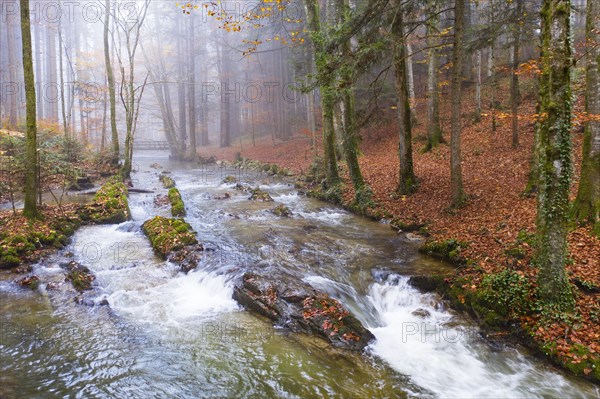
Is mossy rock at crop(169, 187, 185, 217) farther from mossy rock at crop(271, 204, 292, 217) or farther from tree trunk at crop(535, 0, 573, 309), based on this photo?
tree trunk at crop(535, 0, 573, 309)

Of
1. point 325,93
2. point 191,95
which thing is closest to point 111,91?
point 325,93

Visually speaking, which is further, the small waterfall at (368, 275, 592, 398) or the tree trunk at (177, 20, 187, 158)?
the tree trunk at (177, 20, 187, 158)

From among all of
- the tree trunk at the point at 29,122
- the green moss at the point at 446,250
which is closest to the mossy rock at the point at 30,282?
the tree trunk at the point at 29,122

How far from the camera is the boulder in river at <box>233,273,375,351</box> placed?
655 cm

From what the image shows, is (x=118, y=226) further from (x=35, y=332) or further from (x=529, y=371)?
(x=529, y=371)

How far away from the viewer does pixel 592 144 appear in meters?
7.90

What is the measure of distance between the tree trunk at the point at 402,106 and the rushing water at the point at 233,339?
3.26 metres

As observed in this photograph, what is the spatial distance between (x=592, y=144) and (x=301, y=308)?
7.01 metres

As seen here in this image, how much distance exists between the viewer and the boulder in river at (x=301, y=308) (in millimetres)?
6547

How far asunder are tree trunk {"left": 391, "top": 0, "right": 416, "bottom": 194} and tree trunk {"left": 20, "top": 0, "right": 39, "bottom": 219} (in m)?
9.45

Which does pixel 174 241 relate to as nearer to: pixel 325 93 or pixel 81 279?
pixel 81 279

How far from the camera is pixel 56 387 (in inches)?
202

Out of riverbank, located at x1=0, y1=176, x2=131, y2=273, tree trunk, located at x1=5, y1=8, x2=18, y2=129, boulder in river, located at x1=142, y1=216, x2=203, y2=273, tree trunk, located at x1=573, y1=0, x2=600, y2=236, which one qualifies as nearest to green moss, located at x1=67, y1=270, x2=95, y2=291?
riverbank, located at x1=0, y1=176, x2=131, y2=273

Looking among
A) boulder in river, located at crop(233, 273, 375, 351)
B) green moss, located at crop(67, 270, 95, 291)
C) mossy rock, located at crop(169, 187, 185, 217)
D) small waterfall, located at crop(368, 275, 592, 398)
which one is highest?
mossy rock, located at crop(169, 187, 185, 217)
